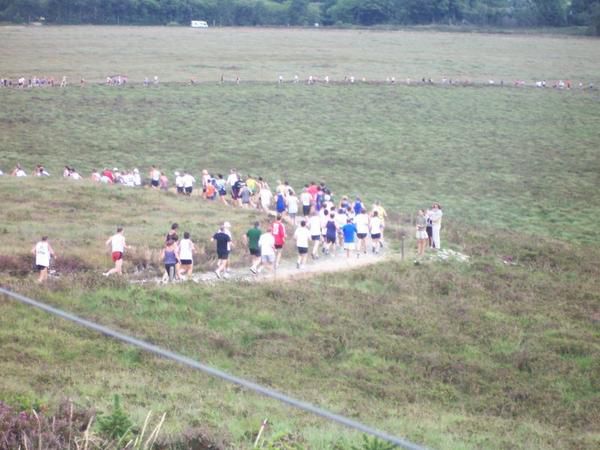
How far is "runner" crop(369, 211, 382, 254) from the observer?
3018 centimetres

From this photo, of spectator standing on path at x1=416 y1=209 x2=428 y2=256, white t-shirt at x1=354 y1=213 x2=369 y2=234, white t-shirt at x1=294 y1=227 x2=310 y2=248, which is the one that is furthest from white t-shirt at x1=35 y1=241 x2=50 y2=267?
spectator standing on path at x1=416 y1=209 x2=428 y2=256

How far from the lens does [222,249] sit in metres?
25.6

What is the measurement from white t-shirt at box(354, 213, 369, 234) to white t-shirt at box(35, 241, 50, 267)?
9664 millimetres

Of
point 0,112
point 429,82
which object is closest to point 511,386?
point 0,112

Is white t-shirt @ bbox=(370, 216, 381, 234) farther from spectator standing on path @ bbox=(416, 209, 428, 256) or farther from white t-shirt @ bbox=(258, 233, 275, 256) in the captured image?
white t-shirt @ bbox=(258, 233, 275, 256)

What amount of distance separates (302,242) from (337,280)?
1599 mm

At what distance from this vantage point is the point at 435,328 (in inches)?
910

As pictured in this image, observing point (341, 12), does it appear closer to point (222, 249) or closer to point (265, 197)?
point (265, 197)

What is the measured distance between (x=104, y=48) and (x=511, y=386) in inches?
3846

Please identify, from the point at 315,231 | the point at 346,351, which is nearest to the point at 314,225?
the point at 315,231

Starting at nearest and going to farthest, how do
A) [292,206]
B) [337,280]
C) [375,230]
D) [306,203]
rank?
[337,280] < [375,230] < [292,206] < [306,203]

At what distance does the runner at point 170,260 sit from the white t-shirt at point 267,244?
2478 millimetres

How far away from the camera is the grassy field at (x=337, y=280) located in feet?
56.1

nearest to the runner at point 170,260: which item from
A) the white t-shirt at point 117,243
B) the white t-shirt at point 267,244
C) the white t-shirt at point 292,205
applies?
the white t-shirt at point 117,243
